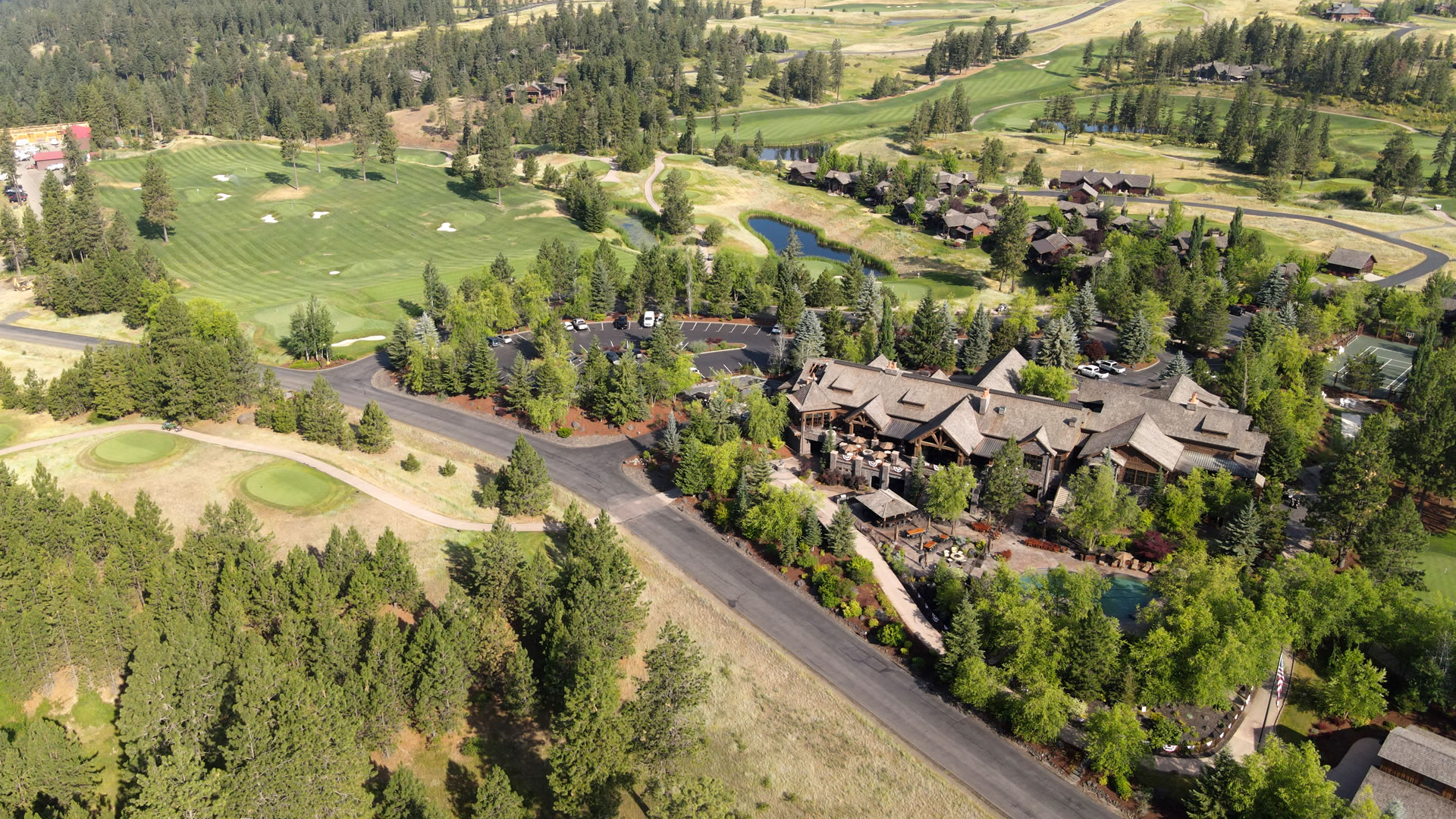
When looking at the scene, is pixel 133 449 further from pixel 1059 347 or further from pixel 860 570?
pixel 1059 347

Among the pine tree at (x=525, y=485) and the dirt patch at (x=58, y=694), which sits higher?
the pine tree at (x=525, y=485)

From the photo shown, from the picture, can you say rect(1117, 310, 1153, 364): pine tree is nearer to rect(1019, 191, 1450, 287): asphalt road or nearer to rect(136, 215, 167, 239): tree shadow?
rect(1019, 191, 1450, 287): asphalt road

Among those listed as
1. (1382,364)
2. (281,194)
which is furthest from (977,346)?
(281,194)

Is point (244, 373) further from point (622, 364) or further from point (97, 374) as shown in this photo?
point (622, 364)

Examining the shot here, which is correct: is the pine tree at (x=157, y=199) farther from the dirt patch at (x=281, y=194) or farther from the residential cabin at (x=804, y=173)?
the residential cabin at (x=804, y=173)

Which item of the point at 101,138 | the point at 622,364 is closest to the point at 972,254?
the point at 622,364

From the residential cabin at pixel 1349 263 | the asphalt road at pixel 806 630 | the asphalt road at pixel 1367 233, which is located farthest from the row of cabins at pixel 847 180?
the asphalt road at pixel 806 630
